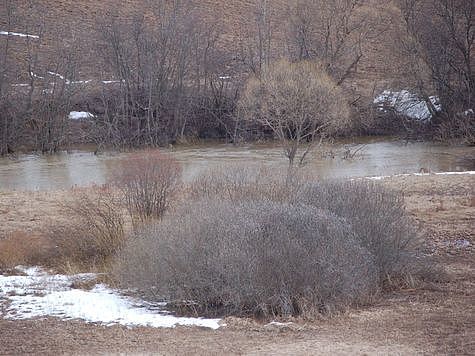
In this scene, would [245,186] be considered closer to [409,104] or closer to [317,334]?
[317,334]

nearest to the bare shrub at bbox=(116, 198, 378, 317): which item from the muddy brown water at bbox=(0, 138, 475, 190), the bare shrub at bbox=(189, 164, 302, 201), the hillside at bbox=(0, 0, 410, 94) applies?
the bare shrub at bbox=(189, 164, 302, 201)

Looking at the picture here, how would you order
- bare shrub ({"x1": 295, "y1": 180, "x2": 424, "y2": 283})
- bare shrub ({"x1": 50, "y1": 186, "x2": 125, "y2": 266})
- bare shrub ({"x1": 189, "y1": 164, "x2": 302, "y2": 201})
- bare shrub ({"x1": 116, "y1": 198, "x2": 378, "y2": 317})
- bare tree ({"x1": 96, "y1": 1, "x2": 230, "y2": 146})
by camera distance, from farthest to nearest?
bare tree ({"x1": 96, "y1": 1, "x2": 230, "y2": 146}) → bare shrub ({"x1": 50, "y1": 186, "x2": 125, "y2": 266}) → bare shrub ({"x1": 189, "y1": 164, "x2": 302, "y2": 201}) → bare shrub ({"x1": 295, "y1": 180, "x2": 424, "y2": 283}) → bare shrub ({"x1": 116, "y1": 198, "x2": 378, "y2": 317})

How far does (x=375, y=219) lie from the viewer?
1235cm

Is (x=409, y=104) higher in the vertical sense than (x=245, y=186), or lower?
higher

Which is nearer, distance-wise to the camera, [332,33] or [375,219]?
[375,219]

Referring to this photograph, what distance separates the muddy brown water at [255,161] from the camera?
28766 mm

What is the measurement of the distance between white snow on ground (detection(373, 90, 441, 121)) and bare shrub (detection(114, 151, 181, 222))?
3143cm

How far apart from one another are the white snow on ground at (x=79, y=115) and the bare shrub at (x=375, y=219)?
33.1 metres

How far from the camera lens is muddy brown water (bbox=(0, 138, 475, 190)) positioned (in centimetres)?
2877

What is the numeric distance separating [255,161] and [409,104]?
15.9 meters

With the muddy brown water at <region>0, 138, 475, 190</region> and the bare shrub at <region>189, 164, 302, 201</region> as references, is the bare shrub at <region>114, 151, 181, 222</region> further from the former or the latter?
the muddy brown water at <region>0, 138, 475, 190</region>

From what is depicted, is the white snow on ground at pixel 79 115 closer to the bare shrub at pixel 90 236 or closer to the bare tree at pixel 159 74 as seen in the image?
the bare tree at pixel 159 74

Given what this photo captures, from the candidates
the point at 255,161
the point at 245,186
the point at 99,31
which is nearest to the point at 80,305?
the point at 245,186

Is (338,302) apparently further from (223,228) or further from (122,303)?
(122,303)
